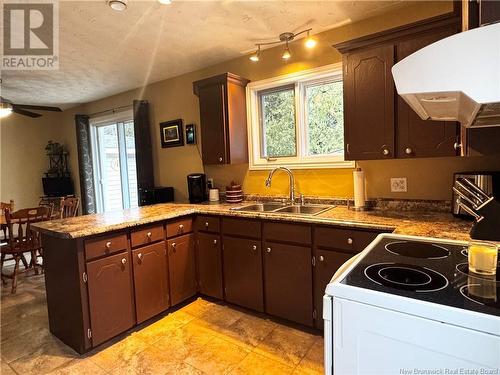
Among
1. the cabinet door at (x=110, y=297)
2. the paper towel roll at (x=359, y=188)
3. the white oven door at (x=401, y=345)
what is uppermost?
the paper towel roll at (x=359, y=188)

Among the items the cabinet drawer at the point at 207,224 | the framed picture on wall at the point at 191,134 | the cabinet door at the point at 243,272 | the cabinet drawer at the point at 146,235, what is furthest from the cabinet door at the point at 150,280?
the framed picture on wall at the point at 191,134

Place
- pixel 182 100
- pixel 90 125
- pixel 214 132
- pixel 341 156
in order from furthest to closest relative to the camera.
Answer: pixel 90 125, pixel 182 100, pixel 214 132, pixel 341 156

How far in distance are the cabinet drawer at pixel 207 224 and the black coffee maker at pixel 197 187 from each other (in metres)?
0.61

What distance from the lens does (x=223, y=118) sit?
2914 mm

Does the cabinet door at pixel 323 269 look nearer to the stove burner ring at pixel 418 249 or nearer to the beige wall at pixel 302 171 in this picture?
the stove burner ring at pixel 418 249

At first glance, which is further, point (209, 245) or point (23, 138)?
point (23, 138)

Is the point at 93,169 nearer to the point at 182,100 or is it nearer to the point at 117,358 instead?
the point at 182,100

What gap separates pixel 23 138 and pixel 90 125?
4.33ft

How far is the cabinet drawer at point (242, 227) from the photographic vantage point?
2.37m

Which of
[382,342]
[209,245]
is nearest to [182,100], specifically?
[209,245]

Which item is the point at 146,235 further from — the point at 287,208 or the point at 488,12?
the point at 488,12

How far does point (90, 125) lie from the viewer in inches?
193

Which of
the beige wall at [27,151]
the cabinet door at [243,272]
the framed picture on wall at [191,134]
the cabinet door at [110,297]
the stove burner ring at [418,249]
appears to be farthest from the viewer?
the beige wall at [27,151]

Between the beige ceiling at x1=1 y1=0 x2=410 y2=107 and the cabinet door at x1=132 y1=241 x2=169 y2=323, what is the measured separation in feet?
5.79
